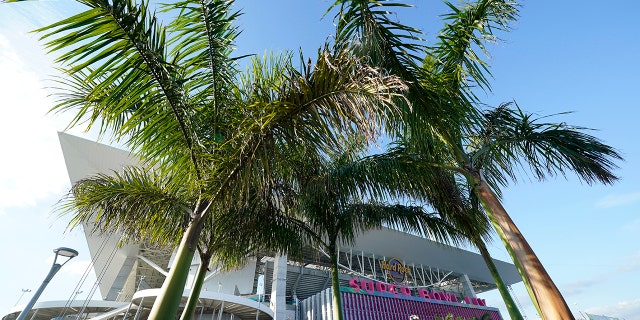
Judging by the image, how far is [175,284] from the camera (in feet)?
8.19

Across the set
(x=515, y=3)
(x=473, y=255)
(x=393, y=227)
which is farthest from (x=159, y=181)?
(x=473, y=255)

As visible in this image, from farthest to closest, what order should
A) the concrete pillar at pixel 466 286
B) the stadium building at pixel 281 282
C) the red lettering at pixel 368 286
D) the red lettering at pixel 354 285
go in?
1. the concrete pillar at pixel 466 286
2. the red lettering at pixel 368 286
3. the red lettering at pixel 354 285
4. the stadium building at pixel 281 282

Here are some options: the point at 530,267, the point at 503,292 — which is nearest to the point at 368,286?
the point at 503,292

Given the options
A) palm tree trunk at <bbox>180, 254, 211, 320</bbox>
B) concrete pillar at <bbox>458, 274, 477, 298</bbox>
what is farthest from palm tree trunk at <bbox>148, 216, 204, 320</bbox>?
concrete pillar at <bbox>458, 274, 477, 298</bbox>

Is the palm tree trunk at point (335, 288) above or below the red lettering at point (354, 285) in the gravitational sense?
below

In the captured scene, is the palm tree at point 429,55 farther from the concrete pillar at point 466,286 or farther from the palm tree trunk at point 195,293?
the concrete pillar at point 466,286

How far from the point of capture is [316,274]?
2745 centimetres

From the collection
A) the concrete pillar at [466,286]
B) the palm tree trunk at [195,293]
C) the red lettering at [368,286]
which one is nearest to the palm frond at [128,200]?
the palm tree trunk at [195,293]

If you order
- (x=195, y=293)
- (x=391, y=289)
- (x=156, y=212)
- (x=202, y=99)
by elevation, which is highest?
(x=391, y=289)

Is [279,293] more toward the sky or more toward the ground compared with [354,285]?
more toward the ground

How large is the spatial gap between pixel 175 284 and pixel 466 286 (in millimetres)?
37746

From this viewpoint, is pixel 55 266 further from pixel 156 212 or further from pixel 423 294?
pixel 423 294

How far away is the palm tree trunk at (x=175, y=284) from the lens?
7.68 feet

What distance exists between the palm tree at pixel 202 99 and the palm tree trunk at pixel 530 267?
1.82 m
